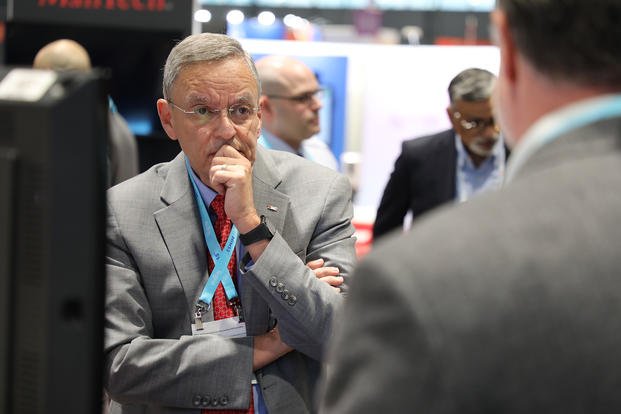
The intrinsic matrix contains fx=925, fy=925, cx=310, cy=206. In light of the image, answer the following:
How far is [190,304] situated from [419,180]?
2.22 meters

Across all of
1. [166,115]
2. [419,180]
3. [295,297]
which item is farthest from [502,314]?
[419,180]

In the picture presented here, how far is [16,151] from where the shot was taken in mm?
1053

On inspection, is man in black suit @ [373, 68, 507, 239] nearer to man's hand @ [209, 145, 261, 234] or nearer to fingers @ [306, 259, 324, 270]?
fingers @ [306, 259, 324, 270]

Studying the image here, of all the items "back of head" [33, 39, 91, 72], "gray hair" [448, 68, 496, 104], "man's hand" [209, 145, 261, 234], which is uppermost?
"back of head" [33, 39, 91, 72]

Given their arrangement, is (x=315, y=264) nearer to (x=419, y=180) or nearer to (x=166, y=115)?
(x=166, y=115)

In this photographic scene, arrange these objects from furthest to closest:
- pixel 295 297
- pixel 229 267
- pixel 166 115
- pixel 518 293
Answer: pixel 166 115, pixel 229 267, pixel 295 297, pixel 518 293

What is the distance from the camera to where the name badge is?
2.12 meters

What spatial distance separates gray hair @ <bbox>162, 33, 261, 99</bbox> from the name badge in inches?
23.3

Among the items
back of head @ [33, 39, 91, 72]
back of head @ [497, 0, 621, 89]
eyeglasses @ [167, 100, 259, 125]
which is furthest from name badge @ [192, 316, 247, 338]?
back of head @ [33, 39, 91, 72]

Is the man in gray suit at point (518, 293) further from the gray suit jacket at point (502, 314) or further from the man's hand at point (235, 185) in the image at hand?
the man's hand at point (235, 185)

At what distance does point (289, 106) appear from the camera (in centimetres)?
470

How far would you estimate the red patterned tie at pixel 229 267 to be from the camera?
2137 mm

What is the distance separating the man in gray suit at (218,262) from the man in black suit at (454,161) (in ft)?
5.87

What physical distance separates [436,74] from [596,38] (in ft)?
18.2
